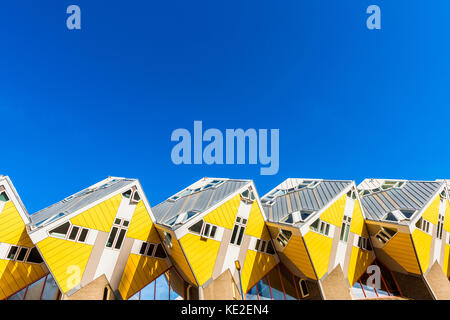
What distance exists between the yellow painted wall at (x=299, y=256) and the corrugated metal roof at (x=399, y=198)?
9474 mm

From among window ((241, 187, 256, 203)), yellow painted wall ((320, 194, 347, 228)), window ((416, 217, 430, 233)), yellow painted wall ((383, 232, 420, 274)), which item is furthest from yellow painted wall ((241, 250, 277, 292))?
window ((416, 217, 430, 233))

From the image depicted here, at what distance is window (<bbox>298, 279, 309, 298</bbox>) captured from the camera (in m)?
19.3

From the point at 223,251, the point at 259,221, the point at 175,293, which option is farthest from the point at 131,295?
the point at 259,221

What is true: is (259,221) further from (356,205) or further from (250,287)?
(356,205)

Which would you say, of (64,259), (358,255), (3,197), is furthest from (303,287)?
(3,197)

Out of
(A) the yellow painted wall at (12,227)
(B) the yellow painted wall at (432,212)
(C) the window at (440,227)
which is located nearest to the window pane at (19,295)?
(A) the yellow painted wall at (12,227)

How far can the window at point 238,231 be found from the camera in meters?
19.6

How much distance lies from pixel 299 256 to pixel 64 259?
64.4 feet

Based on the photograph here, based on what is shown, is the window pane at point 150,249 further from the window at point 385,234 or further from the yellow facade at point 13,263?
the window at point 385,234

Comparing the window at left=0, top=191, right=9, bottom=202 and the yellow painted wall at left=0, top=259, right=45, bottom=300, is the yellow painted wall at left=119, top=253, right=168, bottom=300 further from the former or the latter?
the window at left=0, top=191, right=9, bottom=202

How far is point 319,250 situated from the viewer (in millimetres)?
18953

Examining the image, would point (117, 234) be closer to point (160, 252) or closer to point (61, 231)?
point (61, 231)

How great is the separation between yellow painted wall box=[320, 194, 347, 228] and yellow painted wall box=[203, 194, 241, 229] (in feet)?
26.9
